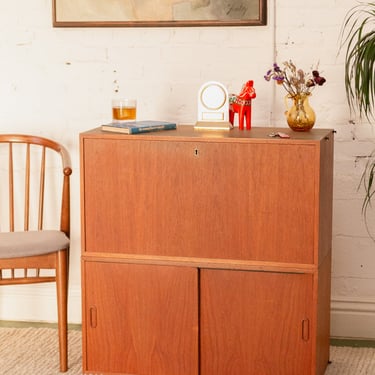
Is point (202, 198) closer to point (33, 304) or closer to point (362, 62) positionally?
point (362, 62)

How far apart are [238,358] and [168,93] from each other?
117 cm

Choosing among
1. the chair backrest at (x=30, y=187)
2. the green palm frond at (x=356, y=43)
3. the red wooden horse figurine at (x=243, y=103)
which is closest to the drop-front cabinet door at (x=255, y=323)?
the red wooden horse figurine at (x=243, y=103)

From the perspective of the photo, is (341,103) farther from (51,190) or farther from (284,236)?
(51,190)

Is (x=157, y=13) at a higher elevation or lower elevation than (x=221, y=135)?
higher

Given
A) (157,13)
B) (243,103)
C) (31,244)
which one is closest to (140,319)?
(31,244)

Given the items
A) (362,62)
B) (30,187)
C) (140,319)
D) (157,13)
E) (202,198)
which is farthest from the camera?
(30,187)

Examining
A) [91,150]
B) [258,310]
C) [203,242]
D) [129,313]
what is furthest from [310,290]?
[91,150]

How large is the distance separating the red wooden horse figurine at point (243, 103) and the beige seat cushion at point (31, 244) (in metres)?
0.80

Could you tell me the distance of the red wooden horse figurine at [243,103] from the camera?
11.0 feet

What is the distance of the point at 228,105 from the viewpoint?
3.38m

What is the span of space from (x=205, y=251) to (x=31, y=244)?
2.21 ft

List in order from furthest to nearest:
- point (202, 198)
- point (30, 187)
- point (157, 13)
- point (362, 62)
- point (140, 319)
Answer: point (30, 187) → point (157, 13) → point (362, 62) → point (140, 319) → point (202, 198)

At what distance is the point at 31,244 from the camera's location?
344cm

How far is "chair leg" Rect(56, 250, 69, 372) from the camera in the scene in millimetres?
3498
